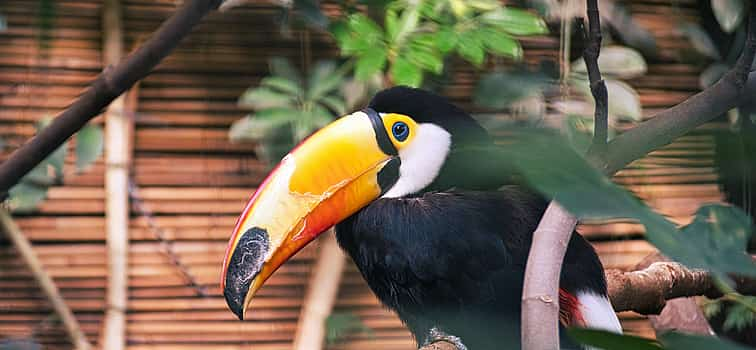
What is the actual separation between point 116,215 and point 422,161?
1.04 metres

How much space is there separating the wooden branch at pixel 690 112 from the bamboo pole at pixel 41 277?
5.63 ft

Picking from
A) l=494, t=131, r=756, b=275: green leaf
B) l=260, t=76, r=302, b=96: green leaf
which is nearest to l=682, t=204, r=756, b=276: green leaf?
l=494, t=131, r=756, b=275: green leaf

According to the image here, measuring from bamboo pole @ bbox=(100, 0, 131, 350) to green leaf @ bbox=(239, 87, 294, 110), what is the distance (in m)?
0.42

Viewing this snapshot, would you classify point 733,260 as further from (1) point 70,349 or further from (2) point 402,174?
(1) point 70,349

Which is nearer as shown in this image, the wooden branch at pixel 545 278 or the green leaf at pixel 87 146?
the wooden branch at pixel 545 278

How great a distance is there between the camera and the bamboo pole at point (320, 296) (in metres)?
2.13

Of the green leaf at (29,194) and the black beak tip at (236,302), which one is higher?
the green leaf at (29,194)

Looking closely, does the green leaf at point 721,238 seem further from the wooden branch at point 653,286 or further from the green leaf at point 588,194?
the wooden branch at point 653,286

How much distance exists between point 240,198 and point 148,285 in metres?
0.29

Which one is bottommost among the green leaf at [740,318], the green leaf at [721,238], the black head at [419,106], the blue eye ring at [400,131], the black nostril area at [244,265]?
the green leaf at [721,238]

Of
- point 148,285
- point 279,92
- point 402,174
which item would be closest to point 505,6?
point 402,174

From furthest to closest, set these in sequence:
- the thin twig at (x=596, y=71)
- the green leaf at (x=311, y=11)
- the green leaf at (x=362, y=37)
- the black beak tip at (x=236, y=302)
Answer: the green leaf at (x=362, y=37) → the black beak tip at (x=236, y=302) → the green leaf at (x=311, y=11) → the thin twig at (x=596, y=71)

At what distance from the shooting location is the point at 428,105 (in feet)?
4.46

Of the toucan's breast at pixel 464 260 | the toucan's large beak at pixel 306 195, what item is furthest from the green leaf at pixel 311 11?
the toucan's breast at pixel 464 260
